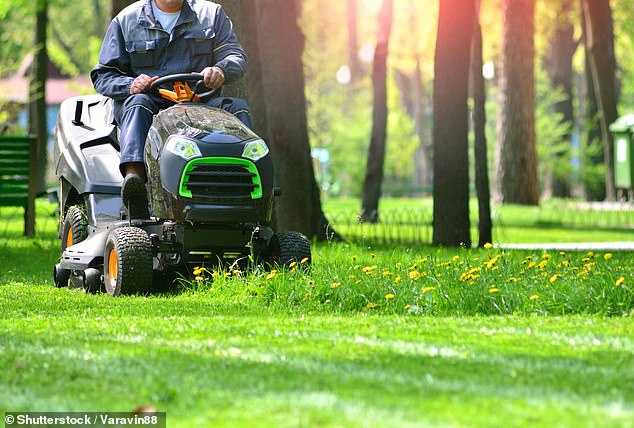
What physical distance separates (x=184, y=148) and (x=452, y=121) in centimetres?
602

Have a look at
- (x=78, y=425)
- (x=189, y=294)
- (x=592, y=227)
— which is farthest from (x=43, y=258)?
(x=592, y=227)

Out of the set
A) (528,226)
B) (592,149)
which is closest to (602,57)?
(592,149)

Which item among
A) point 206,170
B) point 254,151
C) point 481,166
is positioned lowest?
point 481,166

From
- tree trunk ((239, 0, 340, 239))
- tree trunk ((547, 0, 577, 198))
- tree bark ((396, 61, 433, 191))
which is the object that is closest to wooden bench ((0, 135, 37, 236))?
tree trunk ((239, 0, 340, 239))

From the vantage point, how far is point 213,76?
9.28 metres

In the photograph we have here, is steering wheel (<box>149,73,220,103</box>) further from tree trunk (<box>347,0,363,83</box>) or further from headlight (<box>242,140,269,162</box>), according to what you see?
tree trunk (<box>347,0,363,83</box>)

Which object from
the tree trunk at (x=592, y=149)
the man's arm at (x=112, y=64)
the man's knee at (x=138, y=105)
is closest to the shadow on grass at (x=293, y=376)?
the man's knee at (x=138, y=105)

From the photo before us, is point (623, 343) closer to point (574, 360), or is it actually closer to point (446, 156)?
→ point (574, 360)

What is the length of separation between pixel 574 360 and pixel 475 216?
18.0 meters

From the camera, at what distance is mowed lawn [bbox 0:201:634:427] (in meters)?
4.57

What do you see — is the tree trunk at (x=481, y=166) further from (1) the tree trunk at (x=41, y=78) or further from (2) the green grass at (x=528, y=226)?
(1) the tree trunk at (x=41, y=78)

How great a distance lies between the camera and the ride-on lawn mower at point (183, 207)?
28.8ft

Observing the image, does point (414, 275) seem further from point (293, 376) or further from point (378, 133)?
point (378, 133)

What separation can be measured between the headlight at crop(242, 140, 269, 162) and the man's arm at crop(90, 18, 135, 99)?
1142 millimetres
